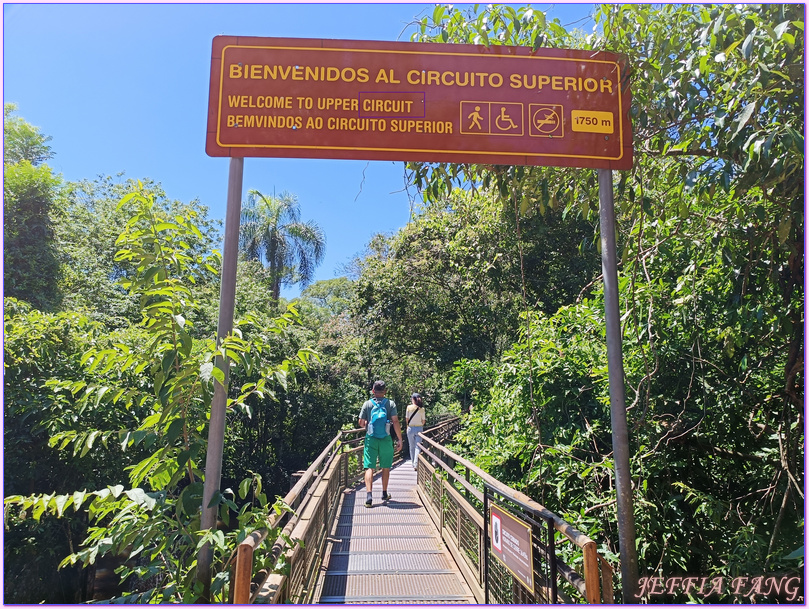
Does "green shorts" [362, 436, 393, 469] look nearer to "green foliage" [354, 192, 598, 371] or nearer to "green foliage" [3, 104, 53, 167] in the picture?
"green foliage" [354, 192, 598, 371]

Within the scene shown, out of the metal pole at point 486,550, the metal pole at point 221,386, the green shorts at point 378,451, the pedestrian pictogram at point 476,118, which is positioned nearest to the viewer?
the metal pole at point 221,386

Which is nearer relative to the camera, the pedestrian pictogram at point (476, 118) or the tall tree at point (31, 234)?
the pedestrian pictogram at point (476, 118)

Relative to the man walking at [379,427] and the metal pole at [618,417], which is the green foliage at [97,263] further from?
the metal pole at [618,417]

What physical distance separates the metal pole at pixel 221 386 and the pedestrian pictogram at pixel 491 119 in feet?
4.40

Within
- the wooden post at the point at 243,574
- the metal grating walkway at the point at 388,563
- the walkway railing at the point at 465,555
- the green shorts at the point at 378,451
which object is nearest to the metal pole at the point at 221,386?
the walkway railing at the point at 465,555

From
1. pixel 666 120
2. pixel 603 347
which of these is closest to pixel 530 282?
pixel 603 347

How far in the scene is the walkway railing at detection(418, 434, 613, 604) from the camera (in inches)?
98.3

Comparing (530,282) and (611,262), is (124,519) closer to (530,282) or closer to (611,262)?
(611,262)

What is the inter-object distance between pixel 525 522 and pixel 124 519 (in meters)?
2.11

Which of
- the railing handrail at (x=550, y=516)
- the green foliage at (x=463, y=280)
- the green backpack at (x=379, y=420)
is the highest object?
the green foliage at (x=463, y=280)

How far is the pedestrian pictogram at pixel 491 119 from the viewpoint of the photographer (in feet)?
10.3

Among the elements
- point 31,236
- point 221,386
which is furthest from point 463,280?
point 221,386

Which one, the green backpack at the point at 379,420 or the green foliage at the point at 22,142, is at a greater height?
the green foliage at the point at 22,142

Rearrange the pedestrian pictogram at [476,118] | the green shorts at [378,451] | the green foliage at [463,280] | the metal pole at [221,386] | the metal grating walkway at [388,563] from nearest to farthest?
the metal pole at [221,386] → the pedestrian pictogram at [476,118] → the metal grating walkway at [388,563] → the green shorts at [378,451] → the green foliage at [463,280]
